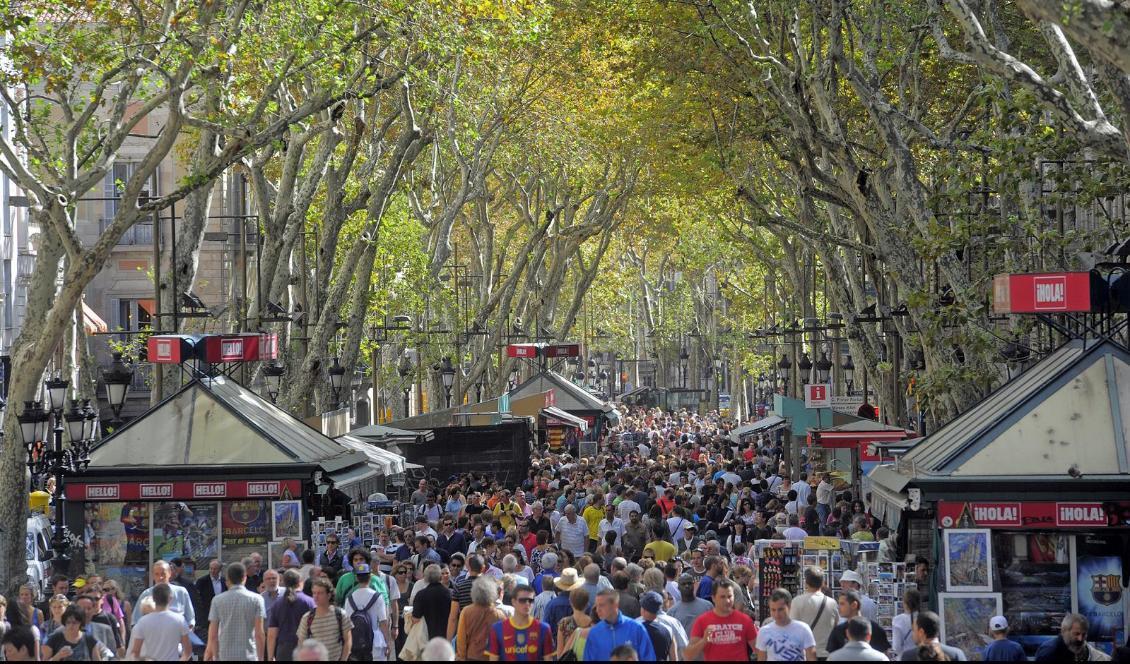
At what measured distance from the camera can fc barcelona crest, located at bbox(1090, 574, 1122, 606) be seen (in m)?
12.7

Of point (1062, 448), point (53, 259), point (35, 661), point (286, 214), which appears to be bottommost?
point (35, 661)

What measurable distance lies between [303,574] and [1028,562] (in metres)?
5.97

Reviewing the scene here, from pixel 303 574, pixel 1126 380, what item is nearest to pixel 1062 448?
pixel 1126 380

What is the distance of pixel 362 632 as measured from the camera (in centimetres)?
1171

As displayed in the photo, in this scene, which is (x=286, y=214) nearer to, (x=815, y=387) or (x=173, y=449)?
(x=173, y=449)

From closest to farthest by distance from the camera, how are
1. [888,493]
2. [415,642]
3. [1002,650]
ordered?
[1002,650] → [415,642] → [888,493]

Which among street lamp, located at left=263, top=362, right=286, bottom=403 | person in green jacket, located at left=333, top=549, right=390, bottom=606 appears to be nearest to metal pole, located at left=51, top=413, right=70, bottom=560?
person in green jacket, located at left=333, top=549, right=390, bottom=606

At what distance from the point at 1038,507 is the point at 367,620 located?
5.49 metres

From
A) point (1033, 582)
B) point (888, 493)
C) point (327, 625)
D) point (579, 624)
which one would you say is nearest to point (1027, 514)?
point (1033, 582)

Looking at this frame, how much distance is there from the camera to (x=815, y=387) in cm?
2516

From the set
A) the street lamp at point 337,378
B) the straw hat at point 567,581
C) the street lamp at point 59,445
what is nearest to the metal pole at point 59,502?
the street lamp at point 59,445

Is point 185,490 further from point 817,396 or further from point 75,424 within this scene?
point 817,396

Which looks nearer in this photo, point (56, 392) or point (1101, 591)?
point (1101, 591)

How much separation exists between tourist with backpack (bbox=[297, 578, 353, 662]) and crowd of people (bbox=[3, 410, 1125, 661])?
1cm
